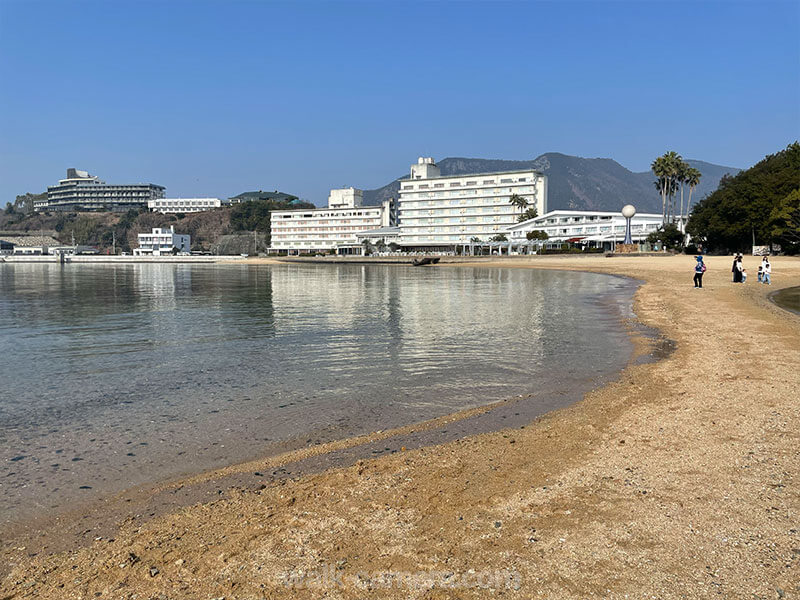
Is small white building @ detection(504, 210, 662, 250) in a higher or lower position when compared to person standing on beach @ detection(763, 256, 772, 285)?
higher

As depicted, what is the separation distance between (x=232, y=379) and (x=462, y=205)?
156063mm

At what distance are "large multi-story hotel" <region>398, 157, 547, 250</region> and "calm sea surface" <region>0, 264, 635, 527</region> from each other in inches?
5351

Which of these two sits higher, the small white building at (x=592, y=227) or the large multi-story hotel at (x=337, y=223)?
the large multi-story hotel at (x=337, y=223)

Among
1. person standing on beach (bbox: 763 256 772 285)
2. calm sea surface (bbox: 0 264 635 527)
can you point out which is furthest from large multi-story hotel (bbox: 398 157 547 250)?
calm sea surface (bbox: 0 264 635 527)

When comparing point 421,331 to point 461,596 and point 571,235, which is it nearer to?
point 461,596

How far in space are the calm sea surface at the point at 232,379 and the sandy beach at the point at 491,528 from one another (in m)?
1.33

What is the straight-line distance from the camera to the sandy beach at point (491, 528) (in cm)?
420

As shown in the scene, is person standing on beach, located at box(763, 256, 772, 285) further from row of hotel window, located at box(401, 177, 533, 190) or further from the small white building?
row of hotel window, located at box(401, 177, 533, 190)

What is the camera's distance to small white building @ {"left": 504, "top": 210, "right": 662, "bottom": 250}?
121 metres

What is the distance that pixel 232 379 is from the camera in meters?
12.6

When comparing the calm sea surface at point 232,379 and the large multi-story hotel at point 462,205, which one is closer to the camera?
the calm sea surface at point 232,379

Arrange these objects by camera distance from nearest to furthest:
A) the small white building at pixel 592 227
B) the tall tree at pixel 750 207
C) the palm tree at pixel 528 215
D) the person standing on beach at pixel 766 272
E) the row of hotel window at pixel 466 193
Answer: the person standing on beach at pixel 766 272, the tall tree at pixel 750 207, the small white building at pixel 592 227, the palm tree at pixel 528 215, the row of hotel window at pixel 466 193

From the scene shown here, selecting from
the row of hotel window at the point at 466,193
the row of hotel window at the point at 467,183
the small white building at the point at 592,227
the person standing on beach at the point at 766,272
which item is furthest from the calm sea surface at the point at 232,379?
the row of hotel window at the point at 467,183

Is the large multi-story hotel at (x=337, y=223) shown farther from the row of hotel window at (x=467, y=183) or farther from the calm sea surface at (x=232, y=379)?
the calm sea surface at (x=232, y=379)
